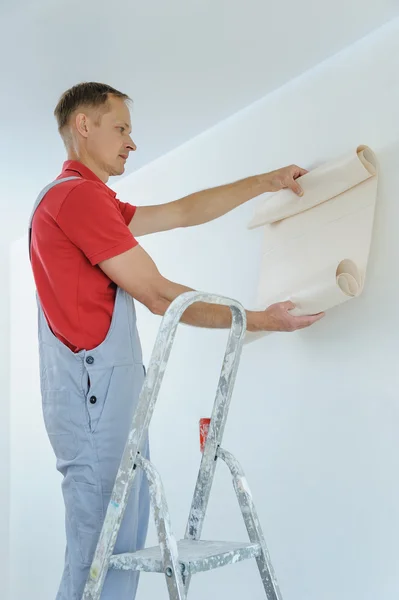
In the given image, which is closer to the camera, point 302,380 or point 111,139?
point 111,139

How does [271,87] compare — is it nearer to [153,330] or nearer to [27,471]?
[153,330]

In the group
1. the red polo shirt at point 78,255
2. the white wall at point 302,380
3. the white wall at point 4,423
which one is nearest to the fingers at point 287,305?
the white wall at point 302,380

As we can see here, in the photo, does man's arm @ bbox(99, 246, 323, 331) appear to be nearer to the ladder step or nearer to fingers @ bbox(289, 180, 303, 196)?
the ladder step

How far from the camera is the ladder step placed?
4.08 feet

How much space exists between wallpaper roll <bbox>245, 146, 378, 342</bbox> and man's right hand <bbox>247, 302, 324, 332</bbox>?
66mm

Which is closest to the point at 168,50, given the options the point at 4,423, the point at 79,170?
the point at 79,170

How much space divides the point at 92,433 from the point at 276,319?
1.74ft

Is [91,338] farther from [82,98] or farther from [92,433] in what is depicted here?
[82,98]

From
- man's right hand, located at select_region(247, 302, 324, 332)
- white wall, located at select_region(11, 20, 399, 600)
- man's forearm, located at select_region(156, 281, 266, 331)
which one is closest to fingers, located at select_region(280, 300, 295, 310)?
man's right hand, located at select_region(247, 302, 324, 332)

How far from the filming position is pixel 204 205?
2.23m

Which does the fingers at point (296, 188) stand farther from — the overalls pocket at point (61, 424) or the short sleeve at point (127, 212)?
the overalls pocket at point (61, 424)

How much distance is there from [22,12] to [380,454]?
5.29 ft

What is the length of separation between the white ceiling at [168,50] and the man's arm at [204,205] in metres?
0.41

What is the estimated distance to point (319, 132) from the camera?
88.3 inches
